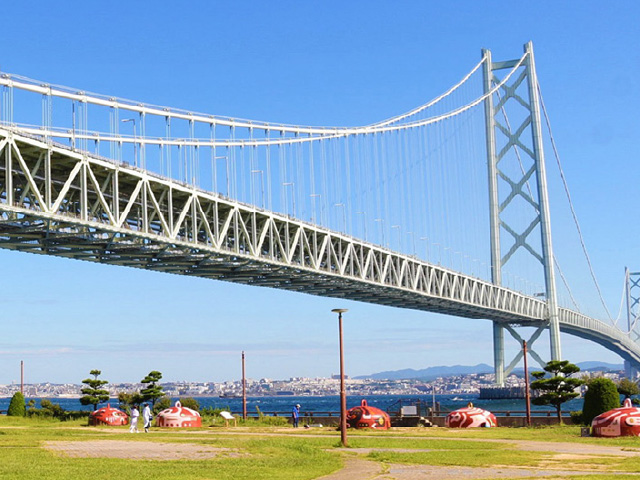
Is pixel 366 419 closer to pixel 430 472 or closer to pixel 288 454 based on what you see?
pixel 288 454

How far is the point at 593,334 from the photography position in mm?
121562

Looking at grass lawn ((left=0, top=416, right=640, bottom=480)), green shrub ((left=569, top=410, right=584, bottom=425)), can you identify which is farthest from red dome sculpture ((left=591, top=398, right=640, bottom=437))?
green shrub ((left=569, top=410, right=584, bottom=425))

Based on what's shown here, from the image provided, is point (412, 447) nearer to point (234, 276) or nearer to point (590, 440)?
point (590, 440)

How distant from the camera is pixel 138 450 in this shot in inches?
1189

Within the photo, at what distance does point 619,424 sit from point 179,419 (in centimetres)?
2015

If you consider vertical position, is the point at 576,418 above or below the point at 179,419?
below

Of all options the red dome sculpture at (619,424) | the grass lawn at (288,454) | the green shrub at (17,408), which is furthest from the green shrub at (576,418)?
the green shrub at (17,408)

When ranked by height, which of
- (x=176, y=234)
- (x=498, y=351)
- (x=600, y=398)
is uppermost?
(x=176, y=234)

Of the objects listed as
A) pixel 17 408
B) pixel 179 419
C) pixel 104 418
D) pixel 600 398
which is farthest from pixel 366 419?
pixel 17 408

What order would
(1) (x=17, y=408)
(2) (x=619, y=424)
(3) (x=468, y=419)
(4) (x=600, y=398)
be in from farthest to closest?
1. (1) (x=17, y=408)
2. (3) (x=468, y=419)
3. (4) (x=600, y=398)
4. (2) (x=619, y=424)

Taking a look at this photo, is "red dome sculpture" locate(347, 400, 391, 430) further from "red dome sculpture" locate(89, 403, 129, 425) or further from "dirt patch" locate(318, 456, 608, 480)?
"dirt patch" locate(318, 456, 608, 480)

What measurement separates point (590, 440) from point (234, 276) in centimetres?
2713

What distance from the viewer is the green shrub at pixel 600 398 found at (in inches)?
1612

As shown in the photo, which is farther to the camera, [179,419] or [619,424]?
[179,419]
